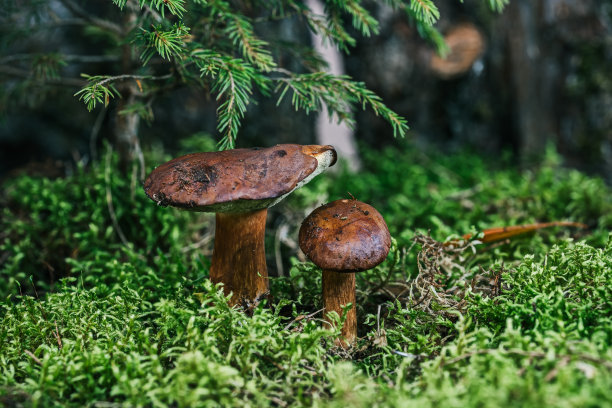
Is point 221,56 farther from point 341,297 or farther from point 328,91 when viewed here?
point 341,297

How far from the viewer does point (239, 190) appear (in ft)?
4.99

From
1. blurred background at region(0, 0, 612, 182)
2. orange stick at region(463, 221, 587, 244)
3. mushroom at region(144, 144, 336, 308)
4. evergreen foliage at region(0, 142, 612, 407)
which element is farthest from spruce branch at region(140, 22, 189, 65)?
blurred background at region(0, 0, 612, 182)

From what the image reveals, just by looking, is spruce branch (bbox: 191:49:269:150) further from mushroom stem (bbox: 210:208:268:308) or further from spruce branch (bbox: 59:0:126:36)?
spruce branch (bbox: 59:0:126:36)

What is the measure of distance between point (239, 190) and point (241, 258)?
408 mm

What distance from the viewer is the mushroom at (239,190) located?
154 centimetres

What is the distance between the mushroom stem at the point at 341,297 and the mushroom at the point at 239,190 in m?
0.28

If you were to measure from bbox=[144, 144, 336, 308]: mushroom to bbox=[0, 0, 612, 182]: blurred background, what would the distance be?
2.11 m

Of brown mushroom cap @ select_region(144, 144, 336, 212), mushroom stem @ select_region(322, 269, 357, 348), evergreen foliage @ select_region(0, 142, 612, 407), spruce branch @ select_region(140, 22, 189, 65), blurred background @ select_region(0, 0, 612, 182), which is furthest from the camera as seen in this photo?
blurred background @ select_region(0, 0, 612, 182)

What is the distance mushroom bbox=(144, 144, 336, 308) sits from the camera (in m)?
1.54

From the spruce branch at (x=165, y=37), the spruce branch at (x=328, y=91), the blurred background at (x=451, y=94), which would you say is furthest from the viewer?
the blurred background at (x=451, y=94)

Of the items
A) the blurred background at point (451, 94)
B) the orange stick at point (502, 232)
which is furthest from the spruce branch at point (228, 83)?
the blurred background at point (451, 94)

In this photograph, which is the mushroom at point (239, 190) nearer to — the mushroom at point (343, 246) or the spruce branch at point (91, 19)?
the mushroom at point (343, 246)

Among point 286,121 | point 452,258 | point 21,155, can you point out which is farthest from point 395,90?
point 21,155

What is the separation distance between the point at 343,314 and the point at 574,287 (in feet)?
2.98
